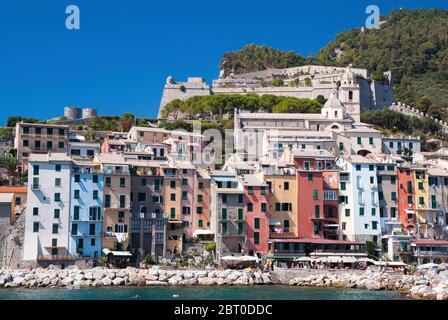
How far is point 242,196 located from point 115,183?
983cm

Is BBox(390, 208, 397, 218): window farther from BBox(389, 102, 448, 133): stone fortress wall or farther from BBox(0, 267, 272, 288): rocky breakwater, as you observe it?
BBox(389, 102, 448, 133): stone fortress wall

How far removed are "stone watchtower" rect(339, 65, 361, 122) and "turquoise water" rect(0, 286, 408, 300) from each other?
154 ft

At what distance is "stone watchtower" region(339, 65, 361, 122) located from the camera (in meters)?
88.9

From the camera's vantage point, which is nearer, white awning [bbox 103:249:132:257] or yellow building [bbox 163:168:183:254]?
white awning [bbox 103:249:132:257]

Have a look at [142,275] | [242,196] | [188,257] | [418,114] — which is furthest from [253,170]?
[418,114]

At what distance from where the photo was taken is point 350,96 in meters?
91.0

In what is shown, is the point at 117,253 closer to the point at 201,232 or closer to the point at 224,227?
the point at 201,232

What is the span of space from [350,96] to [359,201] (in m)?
35.9

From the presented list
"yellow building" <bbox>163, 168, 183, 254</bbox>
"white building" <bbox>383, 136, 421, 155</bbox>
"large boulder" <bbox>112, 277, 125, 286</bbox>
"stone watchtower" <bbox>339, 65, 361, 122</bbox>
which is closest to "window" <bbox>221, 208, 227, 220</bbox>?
"yellow building" <bbox>163, 168, 183, 254</bbox>

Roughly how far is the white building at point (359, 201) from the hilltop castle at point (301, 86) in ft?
119

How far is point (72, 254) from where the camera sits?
50531mm

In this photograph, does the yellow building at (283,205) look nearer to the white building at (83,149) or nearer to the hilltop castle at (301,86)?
the white building at (83,149)

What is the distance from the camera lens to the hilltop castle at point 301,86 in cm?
9910
